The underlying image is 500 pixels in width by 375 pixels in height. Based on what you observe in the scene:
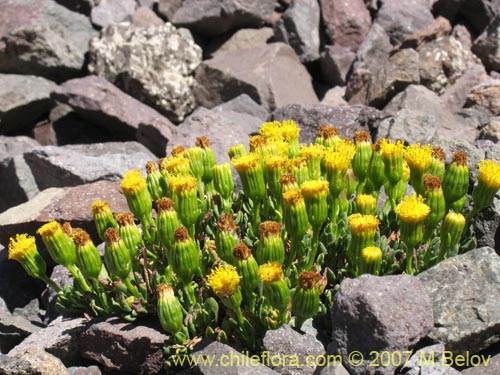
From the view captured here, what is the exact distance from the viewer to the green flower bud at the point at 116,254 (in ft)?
15.5

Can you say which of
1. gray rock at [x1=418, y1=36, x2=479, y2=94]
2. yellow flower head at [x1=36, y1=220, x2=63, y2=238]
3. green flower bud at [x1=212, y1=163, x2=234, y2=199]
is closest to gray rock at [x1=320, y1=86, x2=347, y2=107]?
gray rock at [x1=418, y1=36, x2=479, y2=94]

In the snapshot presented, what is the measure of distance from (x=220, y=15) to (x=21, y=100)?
126 inches

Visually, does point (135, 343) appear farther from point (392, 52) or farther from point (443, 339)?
point (392, 52)

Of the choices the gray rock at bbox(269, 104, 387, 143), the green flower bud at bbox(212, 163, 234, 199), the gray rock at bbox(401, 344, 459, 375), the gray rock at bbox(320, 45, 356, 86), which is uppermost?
the green flower bud at bbox(212, 163, 234, 199)

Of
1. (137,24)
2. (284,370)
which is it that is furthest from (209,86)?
(284,370)

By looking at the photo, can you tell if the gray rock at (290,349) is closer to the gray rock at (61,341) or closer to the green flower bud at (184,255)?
the green flower bud at (184,255)

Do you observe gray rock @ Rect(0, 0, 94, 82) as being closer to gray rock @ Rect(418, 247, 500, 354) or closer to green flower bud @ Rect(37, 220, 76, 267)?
green flower bud @ Rect(37, 220, 76, 267)

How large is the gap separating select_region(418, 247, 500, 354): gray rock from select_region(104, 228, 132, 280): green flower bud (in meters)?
2.00

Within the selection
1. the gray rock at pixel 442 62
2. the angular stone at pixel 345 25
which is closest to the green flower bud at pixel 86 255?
the gray rock at pixel 442 62

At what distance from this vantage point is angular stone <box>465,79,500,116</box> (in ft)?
27.3

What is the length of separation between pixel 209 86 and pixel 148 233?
4870mm

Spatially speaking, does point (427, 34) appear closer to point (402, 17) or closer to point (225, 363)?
point (402, 17)

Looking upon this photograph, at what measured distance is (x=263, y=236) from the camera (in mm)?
4461

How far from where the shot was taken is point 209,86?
32.3ft
